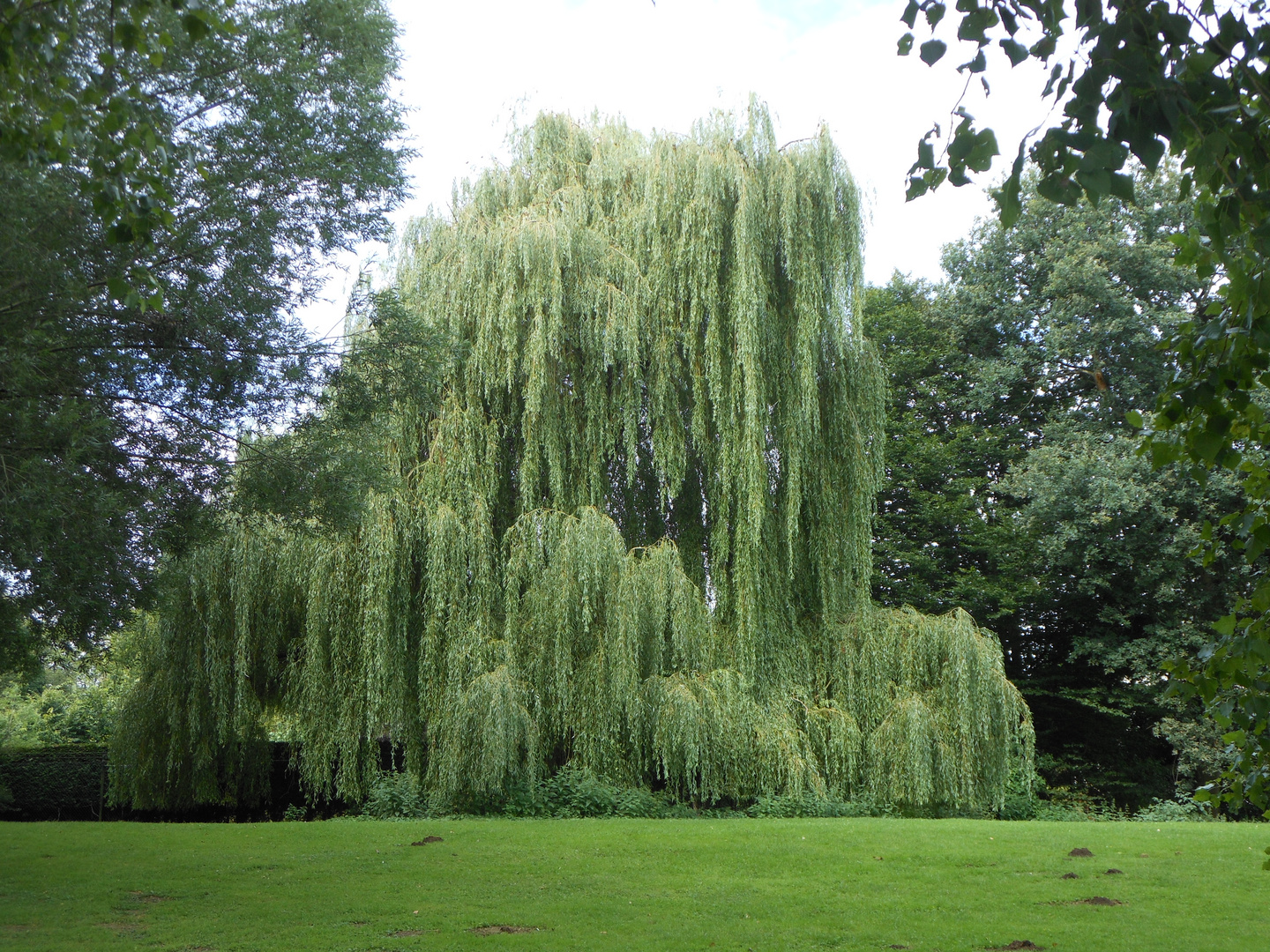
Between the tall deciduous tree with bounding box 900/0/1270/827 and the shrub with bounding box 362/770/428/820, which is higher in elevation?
the tall deciduous tree with bounding box 900/0/1270/827

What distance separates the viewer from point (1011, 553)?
Answer: 19750mm

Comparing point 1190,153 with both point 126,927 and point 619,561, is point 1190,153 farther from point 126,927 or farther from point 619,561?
point 619,561

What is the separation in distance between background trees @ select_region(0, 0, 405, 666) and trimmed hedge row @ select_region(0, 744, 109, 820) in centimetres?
921

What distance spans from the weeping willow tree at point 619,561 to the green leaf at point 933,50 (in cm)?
883

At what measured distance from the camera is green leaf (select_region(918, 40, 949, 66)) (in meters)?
2.61

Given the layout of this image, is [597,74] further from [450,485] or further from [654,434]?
[450,485]

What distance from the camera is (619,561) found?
1134 centimetres

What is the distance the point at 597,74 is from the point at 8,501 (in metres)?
10.8

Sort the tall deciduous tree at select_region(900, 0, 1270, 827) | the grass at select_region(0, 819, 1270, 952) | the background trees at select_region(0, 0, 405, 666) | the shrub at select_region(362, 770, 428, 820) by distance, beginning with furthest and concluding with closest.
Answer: the shrub at select_region(362, 770, 428, 820) < the background trees at select_region(0, 0, 405, 666) < the grass at select_region(0, 819, 1270, 952) < the tall deciduous tree at select_region(900, 0, 1270, 827)

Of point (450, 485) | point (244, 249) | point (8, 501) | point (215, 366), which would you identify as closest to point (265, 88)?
point (244, 249)

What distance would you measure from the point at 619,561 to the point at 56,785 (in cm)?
1018

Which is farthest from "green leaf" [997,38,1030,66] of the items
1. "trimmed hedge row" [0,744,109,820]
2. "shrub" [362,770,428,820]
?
"trimmed hedge row" [0,744,109,820]

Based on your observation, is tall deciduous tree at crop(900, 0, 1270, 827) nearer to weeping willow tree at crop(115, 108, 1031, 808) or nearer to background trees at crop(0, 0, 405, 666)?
background trees at crop(0, 0, 405, 666)

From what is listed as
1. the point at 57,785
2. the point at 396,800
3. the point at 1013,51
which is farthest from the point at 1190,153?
the point at 57,785
